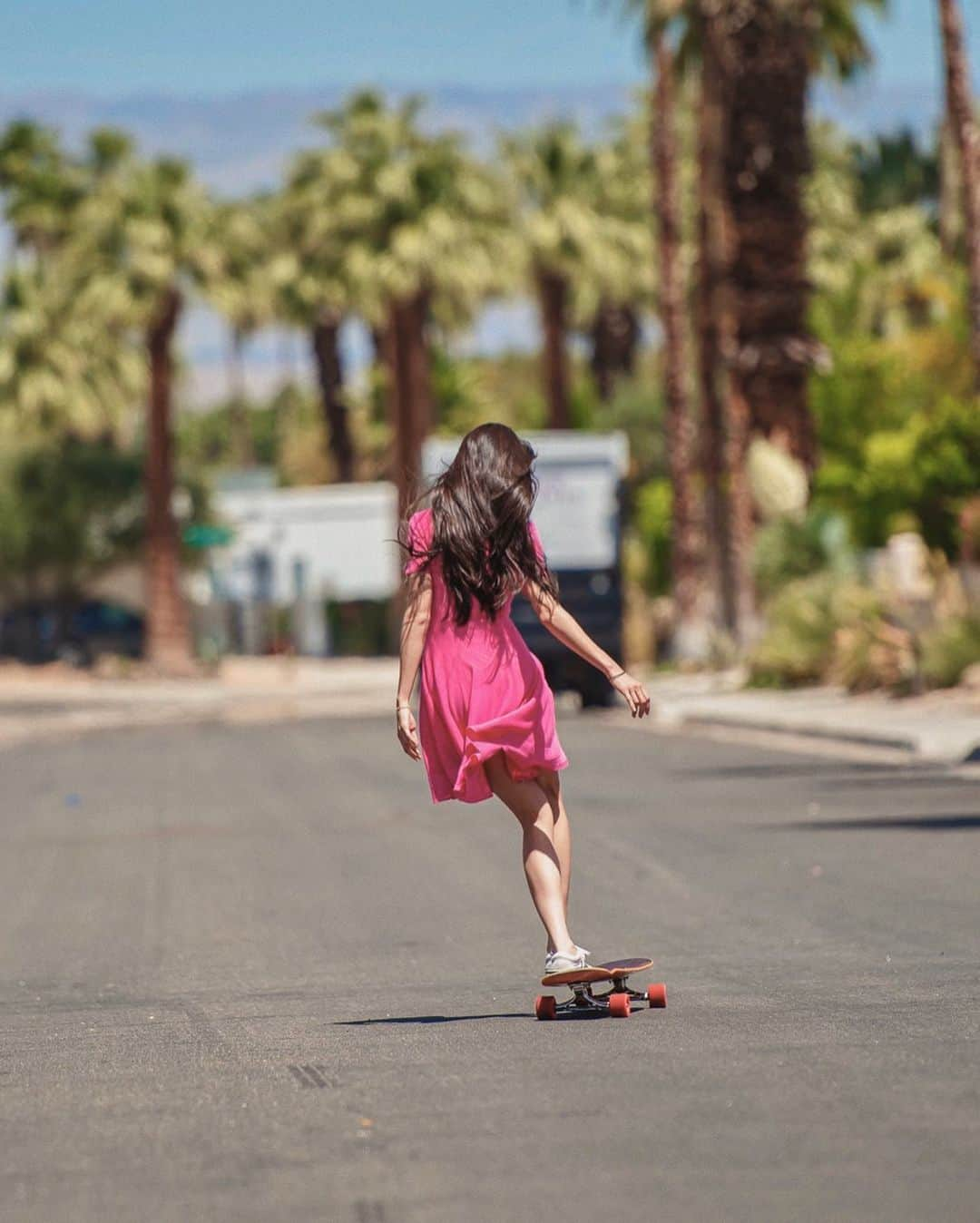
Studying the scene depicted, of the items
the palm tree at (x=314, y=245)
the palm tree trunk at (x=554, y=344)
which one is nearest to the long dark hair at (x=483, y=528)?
the palm tree at (x=314, y=245)

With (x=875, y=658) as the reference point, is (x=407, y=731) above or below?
above

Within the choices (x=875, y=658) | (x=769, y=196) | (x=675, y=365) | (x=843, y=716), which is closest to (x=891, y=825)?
(x=843, y=716)

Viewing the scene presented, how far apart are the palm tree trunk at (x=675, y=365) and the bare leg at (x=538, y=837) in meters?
33.2

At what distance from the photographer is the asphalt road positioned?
18.4 feet

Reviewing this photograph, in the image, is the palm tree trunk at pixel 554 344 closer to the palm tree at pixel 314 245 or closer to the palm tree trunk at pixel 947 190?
the palm tree at pixel 314 245

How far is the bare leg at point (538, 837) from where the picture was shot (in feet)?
27.3

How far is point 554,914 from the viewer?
27.2 feet

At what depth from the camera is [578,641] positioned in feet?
27.9

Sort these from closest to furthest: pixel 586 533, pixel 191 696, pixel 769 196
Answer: pixel 586 533 → pixel 769 196 → pixel 191 696

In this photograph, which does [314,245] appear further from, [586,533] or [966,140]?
[966,140]

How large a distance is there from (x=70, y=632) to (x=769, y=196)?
29.0 meters

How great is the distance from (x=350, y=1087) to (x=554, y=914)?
1.56m

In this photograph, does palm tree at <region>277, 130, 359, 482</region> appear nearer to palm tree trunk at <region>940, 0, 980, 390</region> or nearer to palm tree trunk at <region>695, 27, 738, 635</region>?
palm tree trunk at <region>695, 27, 738, 635</region>

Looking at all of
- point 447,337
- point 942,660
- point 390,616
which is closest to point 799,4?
point 942,660
